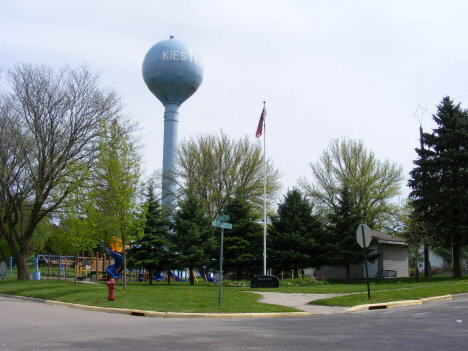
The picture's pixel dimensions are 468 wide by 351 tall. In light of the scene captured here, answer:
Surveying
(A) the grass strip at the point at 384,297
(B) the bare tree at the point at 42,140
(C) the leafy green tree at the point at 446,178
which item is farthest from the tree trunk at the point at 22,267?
(C) the leafy green tree at the point at 446,178

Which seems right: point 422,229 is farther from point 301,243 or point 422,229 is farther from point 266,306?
point 266,306

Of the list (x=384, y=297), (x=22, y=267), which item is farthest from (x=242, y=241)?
(x=384, y=297)

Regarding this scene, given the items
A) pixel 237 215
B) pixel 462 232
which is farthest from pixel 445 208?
pixel 237 215

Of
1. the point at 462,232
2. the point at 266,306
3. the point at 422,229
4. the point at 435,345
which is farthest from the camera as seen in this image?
the point at 422,229

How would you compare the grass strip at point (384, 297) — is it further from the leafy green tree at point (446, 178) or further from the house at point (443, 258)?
the house at point (443, 258)

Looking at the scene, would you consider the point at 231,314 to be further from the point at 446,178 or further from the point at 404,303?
the point at 446,178

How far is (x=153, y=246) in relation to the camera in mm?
30594

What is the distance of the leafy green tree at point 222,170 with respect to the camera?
35.1m

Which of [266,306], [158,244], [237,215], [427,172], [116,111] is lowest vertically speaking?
[266,306]

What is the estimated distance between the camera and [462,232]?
29.0 meters

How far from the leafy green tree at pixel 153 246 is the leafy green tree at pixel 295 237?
700 cm

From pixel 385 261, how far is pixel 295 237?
35.0ft

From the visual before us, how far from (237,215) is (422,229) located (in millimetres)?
12764

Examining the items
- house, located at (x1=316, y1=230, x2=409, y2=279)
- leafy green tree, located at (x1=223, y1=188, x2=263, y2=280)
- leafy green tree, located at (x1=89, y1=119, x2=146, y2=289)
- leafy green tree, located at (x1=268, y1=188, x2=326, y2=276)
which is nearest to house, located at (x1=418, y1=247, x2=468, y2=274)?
house, located at (x1=316, y1=230, x2=409, y2=279)
